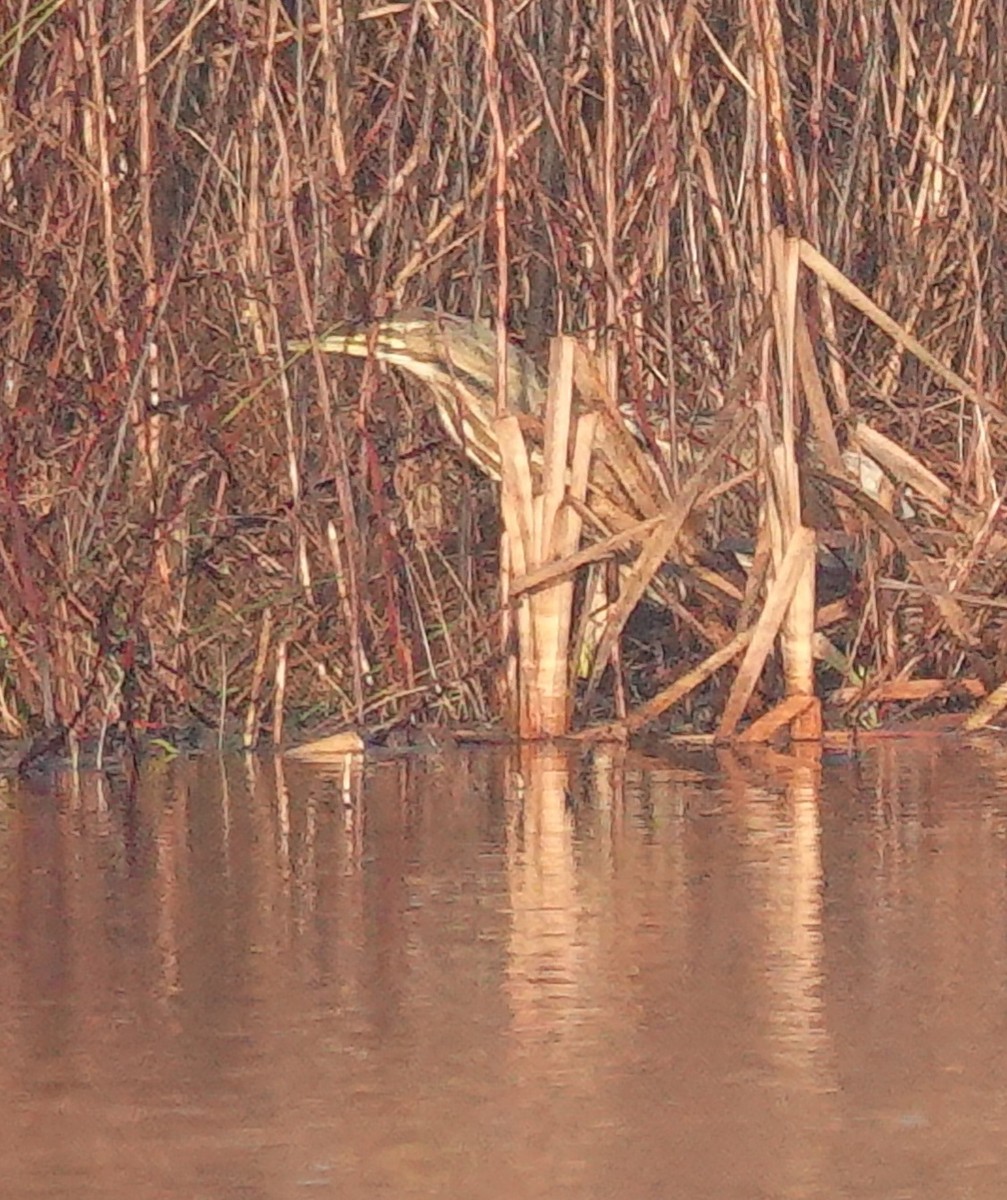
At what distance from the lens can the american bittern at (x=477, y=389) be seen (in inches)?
271

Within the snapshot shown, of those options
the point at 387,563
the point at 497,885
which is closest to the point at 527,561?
the point at 387,563

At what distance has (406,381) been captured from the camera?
755 centimetres

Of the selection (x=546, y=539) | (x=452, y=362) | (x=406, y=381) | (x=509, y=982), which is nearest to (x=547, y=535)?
(x=546, y=539)

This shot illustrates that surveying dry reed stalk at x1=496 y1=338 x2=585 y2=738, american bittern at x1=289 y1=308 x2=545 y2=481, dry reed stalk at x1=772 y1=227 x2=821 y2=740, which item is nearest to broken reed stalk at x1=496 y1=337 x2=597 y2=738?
dry reed stalk at x1=496 y1=338 x2=585 y2=738

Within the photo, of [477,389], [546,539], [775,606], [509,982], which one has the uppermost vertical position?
[477,389]

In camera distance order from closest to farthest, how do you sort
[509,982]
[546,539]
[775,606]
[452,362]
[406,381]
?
[509,982], [775,606], [546,539], [452,362], [406,381]

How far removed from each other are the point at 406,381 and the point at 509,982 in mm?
3443

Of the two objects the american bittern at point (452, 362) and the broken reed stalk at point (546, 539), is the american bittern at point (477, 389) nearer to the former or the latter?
the american bittern at point (452, 362)

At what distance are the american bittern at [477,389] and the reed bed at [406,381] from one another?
0.09m

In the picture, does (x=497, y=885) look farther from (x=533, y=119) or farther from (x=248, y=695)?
(x=533, y=119)

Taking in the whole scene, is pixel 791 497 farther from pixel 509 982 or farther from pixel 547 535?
pixel 509 982

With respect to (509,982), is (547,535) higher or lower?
higher

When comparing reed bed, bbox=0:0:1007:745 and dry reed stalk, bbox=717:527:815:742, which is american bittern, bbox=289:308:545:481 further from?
dry reed stalk, bbox=717:527:815:742

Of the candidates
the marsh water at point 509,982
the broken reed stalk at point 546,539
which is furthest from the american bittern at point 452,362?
the marsh water at point 509,982
